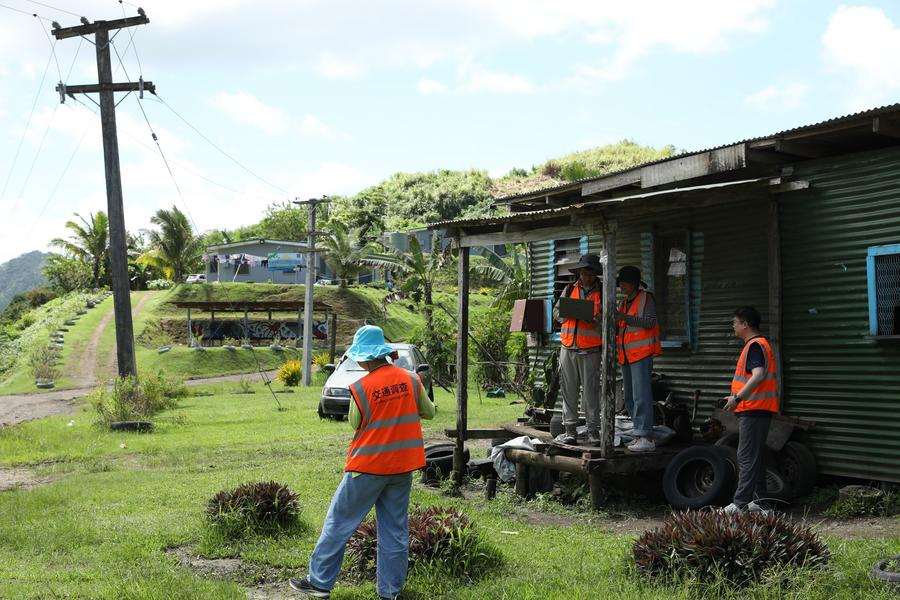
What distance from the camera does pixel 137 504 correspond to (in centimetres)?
965

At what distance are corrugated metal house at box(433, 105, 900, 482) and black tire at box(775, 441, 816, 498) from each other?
0.24m

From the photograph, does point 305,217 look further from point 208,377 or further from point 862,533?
point 862,533

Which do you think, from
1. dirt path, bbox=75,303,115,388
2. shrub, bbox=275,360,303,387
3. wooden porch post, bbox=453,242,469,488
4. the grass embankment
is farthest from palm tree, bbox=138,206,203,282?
wooden porch post, bbox=453,242,469,488

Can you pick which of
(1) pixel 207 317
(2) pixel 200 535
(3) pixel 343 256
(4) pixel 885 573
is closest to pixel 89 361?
(1) pixel 207 317

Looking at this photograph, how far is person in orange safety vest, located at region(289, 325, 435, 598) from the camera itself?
5773 millimetres

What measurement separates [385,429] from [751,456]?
359 centimetres

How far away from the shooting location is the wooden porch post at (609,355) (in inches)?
352

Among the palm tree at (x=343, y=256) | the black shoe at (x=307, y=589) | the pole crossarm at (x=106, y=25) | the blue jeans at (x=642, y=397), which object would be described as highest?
the pole crossarm at (x=106, y=25)

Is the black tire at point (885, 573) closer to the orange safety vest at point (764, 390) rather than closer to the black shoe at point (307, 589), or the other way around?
the orange safety vest at point (764, 390)

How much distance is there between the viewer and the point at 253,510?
7.68 m

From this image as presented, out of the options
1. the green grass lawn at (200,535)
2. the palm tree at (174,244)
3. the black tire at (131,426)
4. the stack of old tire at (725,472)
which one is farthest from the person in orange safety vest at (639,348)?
the palm tree at (174,244)

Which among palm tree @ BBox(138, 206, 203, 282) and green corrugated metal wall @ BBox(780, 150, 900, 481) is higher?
palm tree @ BBox(138, 206, 203, 282)

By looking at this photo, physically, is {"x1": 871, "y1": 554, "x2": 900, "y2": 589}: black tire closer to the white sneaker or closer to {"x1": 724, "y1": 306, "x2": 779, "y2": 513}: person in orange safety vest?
{"x1": 724, "y1": 306, "x2": 779, "y2": 513}: person in orange safety vest

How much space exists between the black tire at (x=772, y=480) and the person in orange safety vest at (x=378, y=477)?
158 inches
